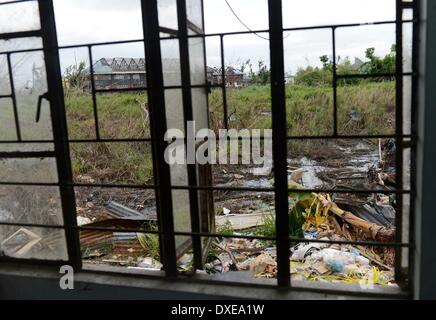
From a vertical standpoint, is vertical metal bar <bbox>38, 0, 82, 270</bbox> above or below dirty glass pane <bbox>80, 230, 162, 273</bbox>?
above

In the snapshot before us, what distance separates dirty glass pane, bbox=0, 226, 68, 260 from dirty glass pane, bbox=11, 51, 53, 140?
1.61 ft

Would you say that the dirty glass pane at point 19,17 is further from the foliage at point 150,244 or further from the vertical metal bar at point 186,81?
the foliage at point 150,244

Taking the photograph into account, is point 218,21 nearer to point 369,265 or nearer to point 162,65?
point 162,65

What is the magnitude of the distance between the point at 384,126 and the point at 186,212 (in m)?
2.82

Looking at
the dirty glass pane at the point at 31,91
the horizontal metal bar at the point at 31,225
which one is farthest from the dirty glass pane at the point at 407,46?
the horizontal metal bar at the point at 31,225

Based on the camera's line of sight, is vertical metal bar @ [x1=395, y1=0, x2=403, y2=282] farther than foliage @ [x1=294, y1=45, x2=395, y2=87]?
No

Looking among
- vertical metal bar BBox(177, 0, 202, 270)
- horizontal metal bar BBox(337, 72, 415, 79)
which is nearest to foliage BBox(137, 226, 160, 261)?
vertical metal bar BBox(177, 0, 202, 270)

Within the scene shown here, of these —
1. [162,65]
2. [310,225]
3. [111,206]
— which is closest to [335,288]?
[162,65]

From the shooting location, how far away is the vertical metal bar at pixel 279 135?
148cm

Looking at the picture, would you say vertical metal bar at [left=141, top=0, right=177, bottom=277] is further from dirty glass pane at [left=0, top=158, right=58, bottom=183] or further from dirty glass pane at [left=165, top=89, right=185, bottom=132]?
dirty glass pane at [left=0, top=158, right=58, bottom=183]

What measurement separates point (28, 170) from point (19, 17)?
0.74 m

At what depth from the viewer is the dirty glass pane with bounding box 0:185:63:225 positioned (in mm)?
1911

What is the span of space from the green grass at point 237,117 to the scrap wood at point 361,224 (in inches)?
33.5

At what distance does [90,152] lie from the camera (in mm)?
5133
